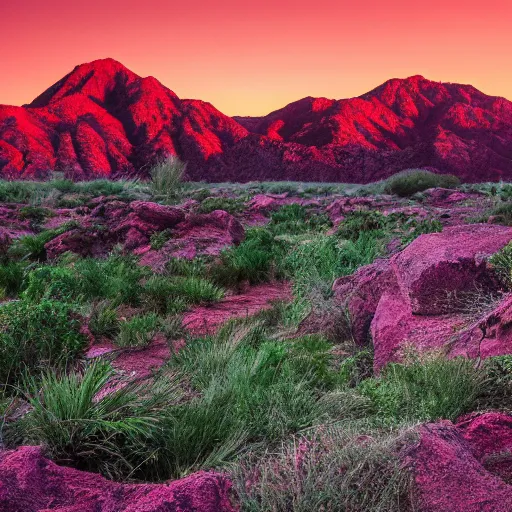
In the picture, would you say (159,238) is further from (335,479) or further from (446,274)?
(335,479)

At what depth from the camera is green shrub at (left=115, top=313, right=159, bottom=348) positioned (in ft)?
16.5

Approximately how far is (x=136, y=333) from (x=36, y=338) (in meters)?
1.01

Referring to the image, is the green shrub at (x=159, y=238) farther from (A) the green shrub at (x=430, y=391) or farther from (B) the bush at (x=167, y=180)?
(B) the bush at (x=167, y=180)

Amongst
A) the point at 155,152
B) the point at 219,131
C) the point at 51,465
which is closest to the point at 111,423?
the point at 51,465

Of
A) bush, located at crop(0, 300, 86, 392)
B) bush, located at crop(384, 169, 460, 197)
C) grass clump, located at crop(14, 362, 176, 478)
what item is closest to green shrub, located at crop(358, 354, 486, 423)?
grass clump, located at crop(14, 362, 176, 478)

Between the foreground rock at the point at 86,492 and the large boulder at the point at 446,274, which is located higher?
the large boulder at the point at 446,274

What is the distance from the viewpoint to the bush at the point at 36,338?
404cm

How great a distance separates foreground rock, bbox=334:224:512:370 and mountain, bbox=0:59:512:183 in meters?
37.6

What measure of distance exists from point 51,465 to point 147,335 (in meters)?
2.99

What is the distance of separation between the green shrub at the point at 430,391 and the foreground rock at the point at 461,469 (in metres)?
0.32

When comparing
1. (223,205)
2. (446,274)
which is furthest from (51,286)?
(223,205)

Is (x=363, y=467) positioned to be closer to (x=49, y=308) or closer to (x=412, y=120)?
(x=49, y=308)

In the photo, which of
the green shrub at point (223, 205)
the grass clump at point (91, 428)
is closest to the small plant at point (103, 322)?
the grass clump at point (91, 428)

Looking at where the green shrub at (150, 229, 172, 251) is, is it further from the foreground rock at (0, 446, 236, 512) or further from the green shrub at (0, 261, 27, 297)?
the foreground rock at (0, 446, 236, 512)
